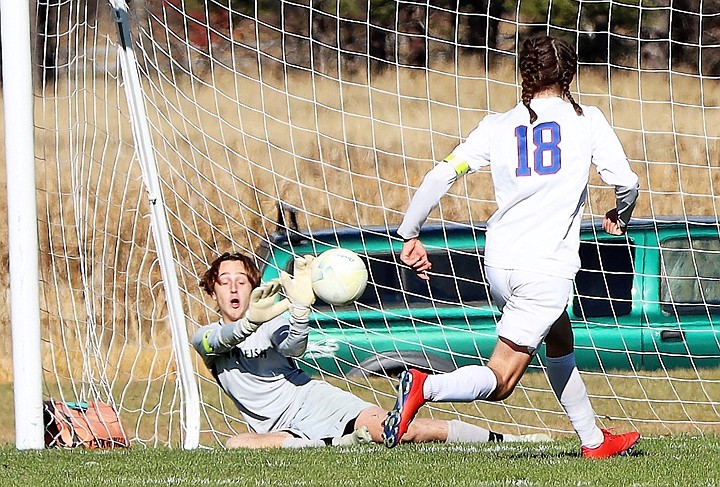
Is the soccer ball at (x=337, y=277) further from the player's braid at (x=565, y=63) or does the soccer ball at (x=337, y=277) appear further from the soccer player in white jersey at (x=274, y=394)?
the player's braid at (x=565, y=63)

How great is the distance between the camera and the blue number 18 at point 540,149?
493cm

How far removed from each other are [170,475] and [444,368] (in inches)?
173

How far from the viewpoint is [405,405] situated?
464 cm

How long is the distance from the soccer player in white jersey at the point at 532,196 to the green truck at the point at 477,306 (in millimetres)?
3733

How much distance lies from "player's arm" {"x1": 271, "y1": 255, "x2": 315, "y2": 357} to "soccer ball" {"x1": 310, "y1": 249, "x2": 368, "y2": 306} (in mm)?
50

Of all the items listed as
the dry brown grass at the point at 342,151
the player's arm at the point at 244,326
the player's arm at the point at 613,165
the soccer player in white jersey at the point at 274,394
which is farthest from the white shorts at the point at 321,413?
the dry brown grass at the point at 342,151

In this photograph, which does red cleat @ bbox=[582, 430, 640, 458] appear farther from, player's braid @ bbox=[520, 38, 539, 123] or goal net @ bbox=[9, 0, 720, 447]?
goal net @ bbox=[9, 0, 720, 447]

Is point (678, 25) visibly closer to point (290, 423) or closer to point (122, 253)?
point (122, 253)

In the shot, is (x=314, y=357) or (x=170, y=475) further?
(x=314, y=357)

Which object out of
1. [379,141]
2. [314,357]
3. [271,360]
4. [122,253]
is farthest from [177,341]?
[379,141]

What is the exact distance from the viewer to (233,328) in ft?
20.3

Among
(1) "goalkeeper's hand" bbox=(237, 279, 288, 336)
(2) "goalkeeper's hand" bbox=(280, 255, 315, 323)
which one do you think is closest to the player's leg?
(2) "goalkeeper's hand" bbox=(280, 255, 315, 323)

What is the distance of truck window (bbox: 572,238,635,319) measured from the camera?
9.53 metres

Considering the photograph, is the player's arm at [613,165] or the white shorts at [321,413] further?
the white shorts at [321,413]
